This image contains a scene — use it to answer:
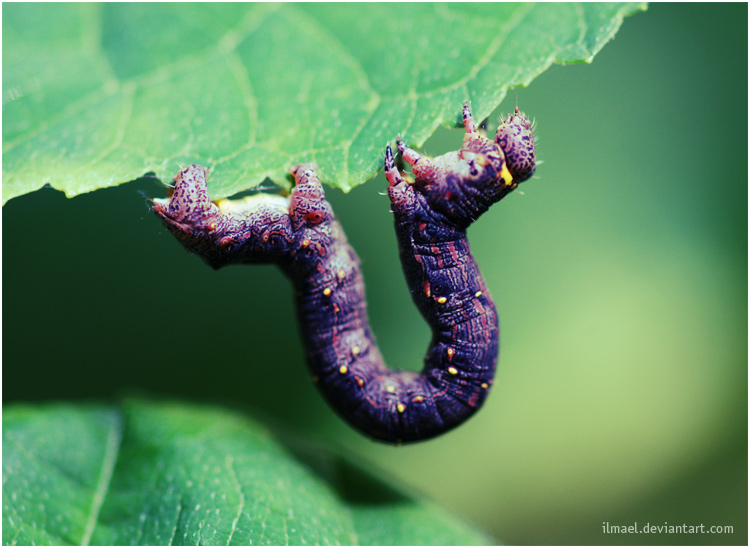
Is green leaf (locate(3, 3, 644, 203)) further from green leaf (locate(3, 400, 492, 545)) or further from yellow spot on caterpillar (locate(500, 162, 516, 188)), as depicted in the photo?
green leaf (locate(3, 400, 492, 545))

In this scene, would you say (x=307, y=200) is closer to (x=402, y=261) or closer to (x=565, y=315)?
(x=402, y=261)

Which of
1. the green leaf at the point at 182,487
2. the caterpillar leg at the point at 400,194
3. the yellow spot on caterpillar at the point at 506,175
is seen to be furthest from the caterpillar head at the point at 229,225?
the yellow spot on caterpillar at the point at 506,175

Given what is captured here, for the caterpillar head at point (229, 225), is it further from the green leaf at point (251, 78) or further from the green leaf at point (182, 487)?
the green leaf at point (182, 487)

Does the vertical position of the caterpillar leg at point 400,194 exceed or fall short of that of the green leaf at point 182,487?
it exceeds it

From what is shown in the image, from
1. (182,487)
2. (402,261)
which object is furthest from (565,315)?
(182,487)

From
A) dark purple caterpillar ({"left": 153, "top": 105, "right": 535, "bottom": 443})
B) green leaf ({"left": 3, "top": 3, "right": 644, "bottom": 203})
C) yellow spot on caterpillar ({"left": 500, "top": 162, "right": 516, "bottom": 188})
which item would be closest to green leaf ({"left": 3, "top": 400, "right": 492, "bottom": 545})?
dark purple caterpillar ({"left": 153, "top": 105, "right": 535, "bottom": 443})

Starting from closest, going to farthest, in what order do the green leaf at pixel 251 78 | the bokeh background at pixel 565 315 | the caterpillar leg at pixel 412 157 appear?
the green leaf at pixel 251 78 < the caterpillar leg at pixel 412 157 < the bokeh background at pixel 565 315
